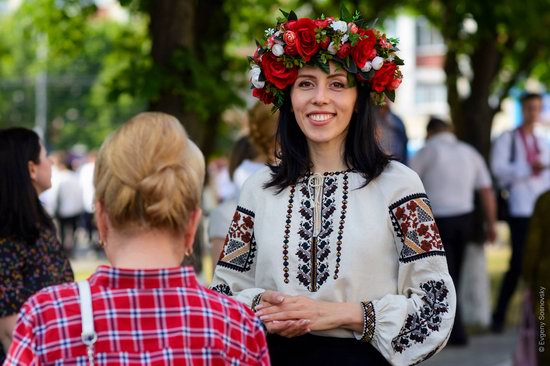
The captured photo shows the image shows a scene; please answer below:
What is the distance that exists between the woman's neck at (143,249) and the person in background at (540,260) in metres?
4.58

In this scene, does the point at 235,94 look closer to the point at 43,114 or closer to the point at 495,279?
the point at 495,279

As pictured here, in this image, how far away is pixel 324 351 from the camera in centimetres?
408

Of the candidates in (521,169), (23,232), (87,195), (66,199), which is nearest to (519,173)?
(521,169)

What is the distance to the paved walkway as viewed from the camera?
10539 mm

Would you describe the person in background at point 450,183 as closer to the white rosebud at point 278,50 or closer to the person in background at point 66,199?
the white rosebud at point 278,50

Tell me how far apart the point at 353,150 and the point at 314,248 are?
15.1 inches

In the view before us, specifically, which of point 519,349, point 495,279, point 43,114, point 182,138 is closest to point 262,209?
point 182,138

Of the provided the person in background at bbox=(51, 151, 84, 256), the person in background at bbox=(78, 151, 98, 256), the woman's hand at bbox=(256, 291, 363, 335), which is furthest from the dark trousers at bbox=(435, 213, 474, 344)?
the person in background at bbox=(51, 151, 84, 256)

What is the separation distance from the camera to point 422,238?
4.03 meters

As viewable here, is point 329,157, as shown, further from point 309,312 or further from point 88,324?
point 88,324

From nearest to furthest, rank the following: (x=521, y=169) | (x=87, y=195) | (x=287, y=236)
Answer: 1. (x=287, y=236)
2. (x=521, y=169)
3. (x=87, y=195)

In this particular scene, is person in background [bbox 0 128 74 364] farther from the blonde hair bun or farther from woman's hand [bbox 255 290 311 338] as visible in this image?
the blonde hair bun

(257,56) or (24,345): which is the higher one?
(257,56)

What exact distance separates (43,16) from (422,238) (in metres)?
9.65
